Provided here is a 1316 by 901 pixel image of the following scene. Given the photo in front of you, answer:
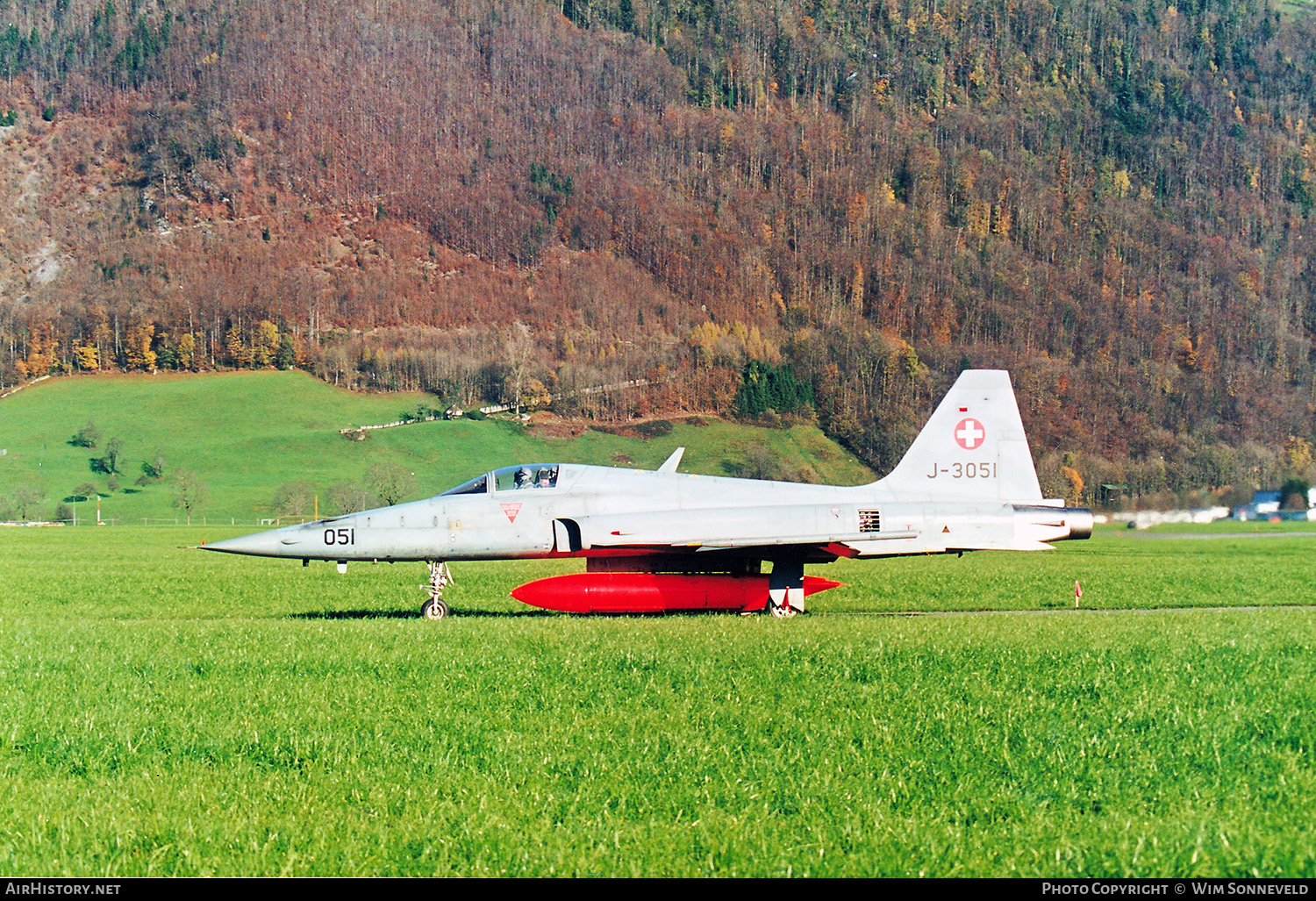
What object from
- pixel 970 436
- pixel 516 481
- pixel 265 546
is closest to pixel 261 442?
pixel 265 546

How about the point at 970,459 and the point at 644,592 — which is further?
the point at 970,459

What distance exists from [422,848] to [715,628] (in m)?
9.47

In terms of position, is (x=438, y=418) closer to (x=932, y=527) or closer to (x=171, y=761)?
(x=932, y=527)

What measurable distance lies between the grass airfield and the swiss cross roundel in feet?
21.0

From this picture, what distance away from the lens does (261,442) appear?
470 feet

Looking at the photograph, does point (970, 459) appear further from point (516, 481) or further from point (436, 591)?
point (436, 591)

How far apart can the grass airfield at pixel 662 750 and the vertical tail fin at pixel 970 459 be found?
5.97m

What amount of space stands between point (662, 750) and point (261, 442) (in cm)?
14511

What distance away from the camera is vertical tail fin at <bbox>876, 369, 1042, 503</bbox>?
21.7 m

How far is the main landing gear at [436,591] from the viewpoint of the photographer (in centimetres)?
1962

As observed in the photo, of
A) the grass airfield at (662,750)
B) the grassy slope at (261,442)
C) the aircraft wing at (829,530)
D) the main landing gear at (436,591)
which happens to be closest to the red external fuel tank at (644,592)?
the aircraft wing at (829,530)

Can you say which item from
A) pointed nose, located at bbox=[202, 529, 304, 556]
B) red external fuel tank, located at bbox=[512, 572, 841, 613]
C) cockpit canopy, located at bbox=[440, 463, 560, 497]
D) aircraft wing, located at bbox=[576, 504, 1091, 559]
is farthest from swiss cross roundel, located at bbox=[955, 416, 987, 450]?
pointed nose, located at bbox=[202, 529, 304, 556]

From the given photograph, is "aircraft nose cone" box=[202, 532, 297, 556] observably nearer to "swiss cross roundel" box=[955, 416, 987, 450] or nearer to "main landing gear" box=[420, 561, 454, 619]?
"main landing gear" box=[420, 561, 454, 619]

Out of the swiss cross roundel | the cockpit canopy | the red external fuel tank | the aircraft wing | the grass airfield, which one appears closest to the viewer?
the grass airfield
